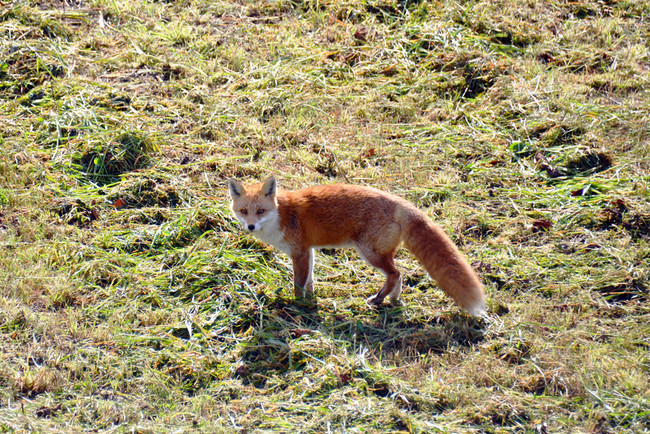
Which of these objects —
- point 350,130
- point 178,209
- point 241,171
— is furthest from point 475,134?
point 178,209

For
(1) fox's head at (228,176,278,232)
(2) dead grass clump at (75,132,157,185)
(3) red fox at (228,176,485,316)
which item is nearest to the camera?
(3) red fox at (228,176,485,316)

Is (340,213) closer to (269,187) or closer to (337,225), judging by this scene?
(337,225)

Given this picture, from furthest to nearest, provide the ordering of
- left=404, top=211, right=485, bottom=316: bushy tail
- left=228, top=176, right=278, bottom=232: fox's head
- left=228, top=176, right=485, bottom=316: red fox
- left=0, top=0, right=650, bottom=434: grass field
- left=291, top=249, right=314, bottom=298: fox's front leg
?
left=291, top=249, right=314, bottom=298: fox's front leg
left=228, top=176, right=278, bottom=232: fox's head
left=228, top=176, right=485, bottom=316: red fox
left=404, top=211, right=485, bottom=316: bushy tail
left=0, top=0, right=650, bottom=434: grass field

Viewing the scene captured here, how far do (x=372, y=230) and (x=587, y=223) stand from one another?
97.6 inches

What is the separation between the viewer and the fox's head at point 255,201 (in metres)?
6.23

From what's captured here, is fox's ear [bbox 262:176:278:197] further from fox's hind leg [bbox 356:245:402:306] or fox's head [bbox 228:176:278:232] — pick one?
fox's hind leg [bbox 356:245:402:306]

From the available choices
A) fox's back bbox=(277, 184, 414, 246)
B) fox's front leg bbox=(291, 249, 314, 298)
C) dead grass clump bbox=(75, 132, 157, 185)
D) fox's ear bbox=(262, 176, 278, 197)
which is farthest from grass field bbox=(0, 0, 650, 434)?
fox's ear bbox=(262, 176, 278, 197)

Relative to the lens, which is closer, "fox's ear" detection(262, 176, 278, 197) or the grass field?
the grass field

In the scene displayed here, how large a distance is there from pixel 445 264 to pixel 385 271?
646mm

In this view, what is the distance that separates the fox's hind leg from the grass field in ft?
0.68

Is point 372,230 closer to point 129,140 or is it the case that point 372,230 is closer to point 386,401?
point 386,401

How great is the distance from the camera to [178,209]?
7410mm

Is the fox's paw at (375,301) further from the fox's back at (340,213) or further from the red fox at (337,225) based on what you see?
the fox's back at (340,213)

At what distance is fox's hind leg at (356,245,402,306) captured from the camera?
20.4 ft
